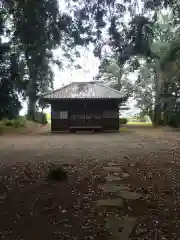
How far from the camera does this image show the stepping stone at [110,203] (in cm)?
405

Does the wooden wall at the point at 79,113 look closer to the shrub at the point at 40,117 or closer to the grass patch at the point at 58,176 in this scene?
the shrub at the point at 40,117

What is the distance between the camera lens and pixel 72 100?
22000 millimetres

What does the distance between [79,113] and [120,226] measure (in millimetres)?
19206

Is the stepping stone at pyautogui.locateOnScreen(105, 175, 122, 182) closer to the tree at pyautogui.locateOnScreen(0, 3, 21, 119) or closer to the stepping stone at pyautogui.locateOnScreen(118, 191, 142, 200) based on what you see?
the stepping stone at pyautogui.locateOnScreen(118, 191, 142, 200)

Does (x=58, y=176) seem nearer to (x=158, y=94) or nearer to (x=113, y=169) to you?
(x=113, y=169)

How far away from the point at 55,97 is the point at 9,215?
17848mm

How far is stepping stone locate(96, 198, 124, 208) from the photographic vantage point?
4055mm

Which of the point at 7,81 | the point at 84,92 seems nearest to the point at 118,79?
the point at 84,92

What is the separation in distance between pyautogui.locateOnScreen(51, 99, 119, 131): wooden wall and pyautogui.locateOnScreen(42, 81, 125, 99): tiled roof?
0.67 m

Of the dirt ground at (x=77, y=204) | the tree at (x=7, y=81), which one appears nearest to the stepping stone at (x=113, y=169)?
the dirt ground at (x=77, y=204)

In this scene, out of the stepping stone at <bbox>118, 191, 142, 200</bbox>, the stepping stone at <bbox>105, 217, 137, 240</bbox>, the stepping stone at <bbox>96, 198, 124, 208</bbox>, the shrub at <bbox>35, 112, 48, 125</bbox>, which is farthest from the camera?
the shrub at <bbox>35, 112, 48, 125</bbox>

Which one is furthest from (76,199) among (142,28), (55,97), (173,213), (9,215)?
(55,97)

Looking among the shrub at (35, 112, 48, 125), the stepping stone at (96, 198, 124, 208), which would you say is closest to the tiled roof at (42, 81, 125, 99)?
the shrub at (35, 112, 48, 125)

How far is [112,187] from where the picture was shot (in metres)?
4.94
